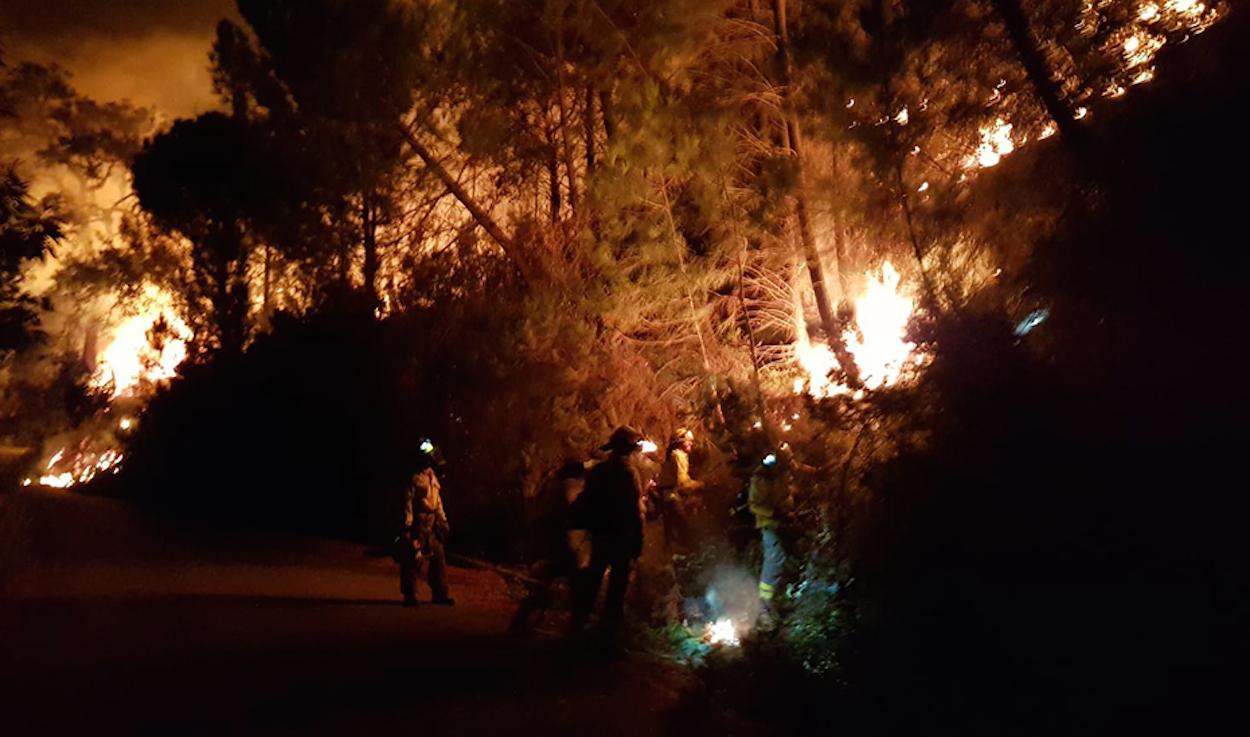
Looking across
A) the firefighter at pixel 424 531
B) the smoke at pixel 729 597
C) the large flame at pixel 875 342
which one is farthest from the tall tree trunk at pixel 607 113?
the smoke at pixel 729 597

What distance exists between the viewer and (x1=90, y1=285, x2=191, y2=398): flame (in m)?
27.7

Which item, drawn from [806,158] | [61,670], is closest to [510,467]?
[806,158]

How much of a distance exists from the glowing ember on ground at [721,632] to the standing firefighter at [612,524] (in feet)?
3.11

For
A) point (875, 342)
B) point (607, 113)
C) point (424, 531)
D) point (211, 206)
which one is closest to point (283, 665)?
point (424, 531)

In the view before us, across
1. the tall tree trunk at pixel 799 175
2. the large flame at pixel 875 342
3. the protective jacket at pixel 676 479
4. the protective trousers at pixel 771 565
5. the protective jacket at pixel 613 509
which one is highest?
the tall tree trunk at pixel 799 175

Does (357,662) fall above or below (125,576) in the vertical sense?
below

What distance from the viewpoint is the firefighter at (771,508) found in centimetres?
844

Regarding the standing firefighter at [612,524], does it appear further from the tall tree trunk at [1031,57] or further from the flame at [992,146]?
the tall tree trunk at [1031,57]

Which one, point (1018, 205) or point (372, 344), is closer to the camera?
point (1018, 205)

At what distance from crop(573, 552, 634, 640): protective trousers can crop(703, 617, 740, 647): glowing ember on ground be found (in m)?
0.92

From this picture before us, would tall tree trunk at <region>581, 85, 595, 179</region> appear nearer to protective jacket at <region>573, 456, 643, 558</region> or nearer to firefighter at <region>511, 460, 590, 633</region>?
firefighter at <region>511, 460, 590, 633</region>

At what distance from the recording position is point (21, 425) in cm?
2639

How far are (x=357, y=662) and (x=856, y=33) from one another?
6.56m

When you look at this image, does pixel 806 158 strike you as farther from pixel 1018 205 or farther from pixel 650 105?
pixel 1018 205
